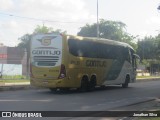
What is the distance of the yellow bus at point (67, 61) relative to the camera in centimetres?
2378

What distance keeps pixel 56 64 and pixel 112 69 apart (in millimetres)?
6523

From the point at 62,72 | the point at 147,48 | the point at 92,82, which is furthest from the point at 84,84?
the point at 147,48

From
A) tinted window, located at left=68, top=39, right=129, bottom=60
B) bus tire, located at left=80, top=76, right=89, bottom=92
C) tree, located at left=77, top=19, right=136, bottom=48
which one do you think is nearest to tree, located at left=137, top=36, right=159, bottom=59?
tree, located at left=77, top=19, right=136, bottom=48

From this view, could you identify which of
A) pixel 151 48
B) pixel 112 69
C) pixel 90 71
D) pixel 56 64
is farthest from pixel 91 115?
pixel 151 48

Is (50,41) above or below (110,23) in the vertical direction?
below

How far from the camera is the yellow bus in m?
23.8

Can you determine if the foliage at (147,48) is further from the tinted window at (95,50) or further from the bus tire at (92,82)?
the bus tire at (92,82)

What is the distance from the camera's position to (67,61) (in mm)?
23891

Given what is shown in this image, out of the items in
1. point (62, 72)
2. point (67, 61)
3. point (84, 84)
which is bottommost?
point (84, 84)

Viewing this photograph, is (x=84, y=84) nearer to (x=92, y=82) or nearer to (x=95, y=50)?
(x=92, y=82)

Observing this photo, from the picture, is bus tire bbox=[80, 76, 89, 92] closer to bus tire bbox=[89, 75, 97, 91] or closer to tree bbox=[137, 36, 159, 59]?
bus tire bbox=[89, 75, 97, 91]

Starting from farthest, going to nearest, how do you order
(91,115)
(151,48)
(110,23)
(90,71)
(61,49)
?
(151,48) → (110,23) → (90,71) → (61,49) → (91,115)

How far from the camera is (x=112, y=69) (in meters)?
29.3

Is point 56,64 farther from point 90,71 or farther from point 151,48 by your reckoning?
point 151,48
